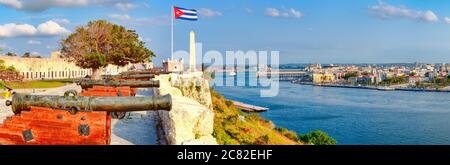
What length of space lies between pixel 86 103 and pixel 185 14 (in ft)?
69.6

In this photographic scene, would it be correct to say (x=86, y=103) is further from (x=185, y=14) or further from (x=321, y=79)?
(x=321, y=79)

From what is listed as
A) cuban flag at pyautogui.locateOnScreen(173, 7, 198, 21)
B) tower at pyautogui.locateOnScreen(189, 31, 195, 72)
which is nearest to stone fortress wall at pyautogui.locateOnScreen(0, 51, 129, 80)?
tower at pyautogui.locateOnScreen(189, 31, 195, 72)

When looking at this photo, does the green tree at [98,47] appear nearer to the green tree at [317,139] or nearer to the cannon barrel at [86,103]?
the green tree at [317,139]

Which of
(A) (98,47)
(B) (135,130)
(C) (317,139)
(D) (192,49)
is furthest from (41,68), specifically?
(B) (135,130)

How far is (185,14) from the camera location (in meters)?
26.0

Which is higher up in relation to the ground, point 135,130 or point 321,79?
point 135,130

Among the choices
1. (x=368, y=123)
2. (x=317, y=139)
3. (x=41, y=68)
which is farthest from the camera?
(x=41, y=68)

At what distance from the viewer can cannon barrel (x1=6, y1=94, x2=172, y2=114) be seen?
5.17 meters

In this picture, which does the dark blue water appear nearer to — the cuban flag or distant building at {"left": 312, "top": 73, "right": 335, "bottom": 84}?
the cuban flag

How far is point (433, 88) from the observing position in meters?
116

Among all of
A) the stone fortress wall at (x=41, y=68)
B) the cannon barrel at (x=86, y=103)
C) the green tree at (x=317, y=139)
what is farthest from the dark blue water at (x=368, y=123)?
the cannon barrel at (x=86, y=103)

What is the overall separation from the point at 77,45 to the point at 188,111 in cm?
2643
